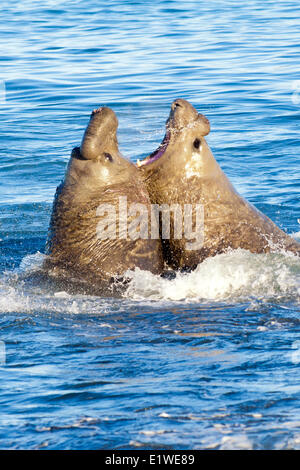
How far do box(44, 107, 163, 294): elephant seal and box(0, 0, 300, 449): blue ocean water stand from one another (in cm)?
24

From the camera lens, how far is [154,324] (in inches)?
241

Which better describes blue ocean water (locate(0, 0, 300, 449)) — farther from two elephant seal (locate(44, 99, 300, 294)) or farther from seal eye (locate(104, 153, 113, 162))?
seal eye (locate(104, 153, 113, 162))

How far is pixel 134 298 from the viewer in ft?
→ 22.4

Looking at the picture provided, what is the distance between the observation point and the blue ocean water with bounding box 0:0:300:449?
439 cm

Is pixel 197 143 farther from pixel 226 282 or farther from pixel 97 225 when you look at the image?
pixel 226 282

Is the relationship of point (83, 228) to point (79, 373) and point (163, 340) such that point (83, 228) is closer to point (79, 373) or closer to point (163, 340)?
point (163, 340)

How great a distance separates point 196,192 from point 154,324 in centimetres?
159

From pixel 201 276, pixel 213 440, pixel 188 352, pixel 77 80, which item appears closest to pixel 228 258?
pixel 201 276

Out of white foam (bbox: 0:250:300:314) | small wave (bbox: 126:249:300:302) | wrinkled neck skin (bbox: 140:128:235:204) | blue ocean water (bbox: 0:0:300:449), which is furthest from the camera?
wrinkled neck skin (bbox: 140:128:235:204)

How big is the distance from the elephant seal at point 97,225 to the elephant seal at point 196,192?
0.65 ft

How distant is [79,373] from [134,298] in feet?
5.79

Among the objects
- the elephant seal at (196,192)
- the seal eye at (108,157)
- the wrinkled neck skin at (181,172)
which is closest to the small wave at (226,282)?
the elephant seal at (196,192)

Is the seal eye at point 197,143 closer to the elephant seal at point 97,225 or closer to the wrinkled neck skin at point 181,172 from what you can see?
the wrinkled neck skin at point 181,172

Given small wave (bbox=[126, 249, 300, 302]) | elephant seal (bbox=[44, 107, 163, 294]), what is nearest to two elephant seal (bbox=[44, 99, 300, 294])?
elephant seal (bbox=[44, 107, 163, 294])
